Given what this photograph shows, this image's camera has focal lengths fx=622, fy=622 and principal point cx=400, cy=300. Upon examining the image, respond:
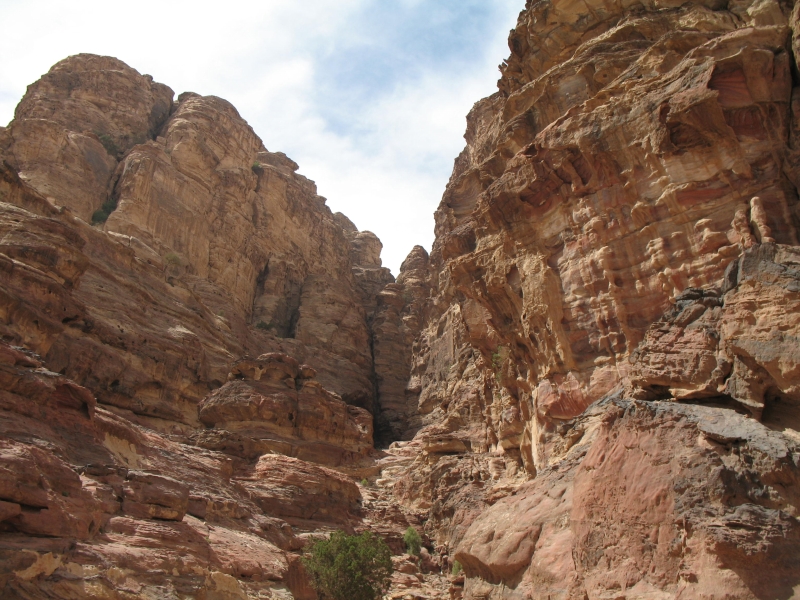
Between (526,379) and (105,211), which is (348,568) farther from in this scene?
(105,211)

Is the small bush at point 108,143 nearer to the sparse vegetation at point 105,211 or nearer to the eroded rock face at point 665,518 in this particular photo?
the sparse vegetation at point 105,211

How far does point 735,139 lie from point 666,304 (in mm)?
5111

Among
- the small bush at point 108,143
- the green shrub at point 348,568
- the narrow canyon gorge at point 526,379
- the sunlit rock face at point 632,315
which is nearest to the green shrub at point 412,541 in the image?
the narrow canyon gorge at point 526,379

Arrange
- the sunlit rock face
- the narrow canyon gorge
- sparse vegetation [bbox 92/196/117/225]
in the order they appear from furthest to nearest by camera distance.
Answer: sparse vegetation [bbox 92/196/117/225]
the narrow canyon gorge
the sunlit rock face

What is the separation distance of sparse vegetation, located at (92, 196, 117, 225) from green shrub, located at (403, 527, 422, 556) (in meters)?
42.6

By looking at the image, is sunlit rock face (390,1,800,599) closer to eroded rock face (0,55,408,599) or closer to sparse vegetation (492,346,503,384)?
sparse vegetation (492,346,503,384)

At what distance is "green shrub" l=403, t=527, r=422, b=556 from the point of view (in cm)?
2859

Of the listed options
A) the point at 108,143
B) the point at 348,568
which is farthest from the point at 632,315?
the point at 108,143

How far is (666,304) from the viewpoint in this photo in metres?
19.0

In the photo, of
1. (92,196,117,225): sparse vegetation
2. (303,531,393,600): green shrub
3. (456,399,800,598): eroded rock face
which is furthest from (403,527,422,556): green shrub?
(92,196,117,225): sparse vegetation

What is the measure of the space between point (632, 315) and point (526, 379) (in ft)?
22.8

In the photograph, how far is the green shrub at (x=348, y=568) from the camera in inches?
784

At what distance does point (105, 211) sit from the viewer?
58812mm

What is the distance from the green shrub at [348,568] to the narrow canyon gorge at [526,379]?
3.26ft
